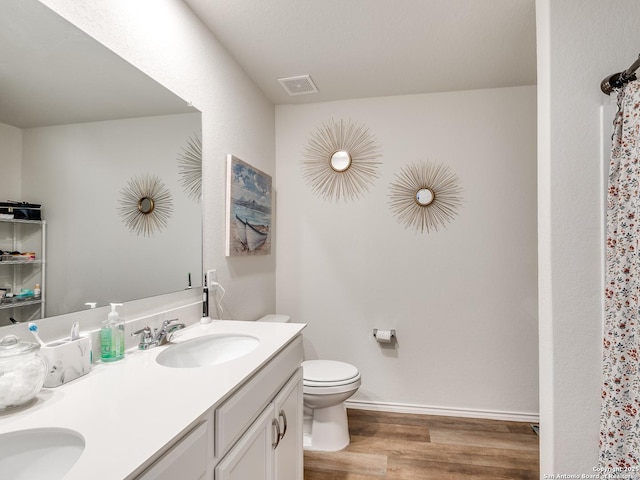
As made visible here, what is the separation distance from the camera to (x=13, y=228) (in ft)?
3.04

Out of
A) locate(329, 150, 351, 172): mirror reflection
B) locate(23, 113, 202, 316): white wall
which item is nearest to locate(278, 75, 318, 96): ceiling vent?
locate(329, 150, 351, 172): mirror reflection

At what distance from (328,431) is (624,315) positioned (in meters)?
1.66

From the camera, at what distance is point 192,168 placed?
1680 millimetres

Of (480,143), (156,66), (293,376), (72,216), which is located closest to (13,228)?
(72,216)

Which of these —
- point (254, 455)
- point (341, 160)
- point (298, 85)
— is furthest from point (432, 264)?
point (254, 455)

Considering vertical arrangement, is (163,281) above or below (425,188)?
below

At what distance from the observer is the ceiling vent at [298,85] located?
2402mm

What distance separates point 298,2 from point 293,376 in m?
1.80

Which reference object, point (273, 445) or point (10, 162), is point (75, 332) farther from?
point (273, 445)

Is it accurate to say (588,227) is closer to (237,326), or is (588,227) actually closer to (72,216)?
(237,326)

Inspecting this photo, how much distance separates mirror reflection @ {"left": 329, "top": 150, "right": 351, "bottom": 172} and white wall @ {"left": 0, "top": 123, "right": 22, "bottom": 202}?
206cm

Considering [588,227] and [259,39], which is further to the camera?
[259,39]

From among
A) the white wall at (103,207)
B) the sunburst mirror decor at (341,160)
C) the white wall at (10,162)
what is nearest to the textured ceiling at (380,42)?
the sunburst mirror decor at (341,160)

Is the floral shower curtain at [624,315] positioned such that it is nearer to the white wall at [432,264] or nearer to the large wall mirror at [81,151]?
the white wall at [432,264]
